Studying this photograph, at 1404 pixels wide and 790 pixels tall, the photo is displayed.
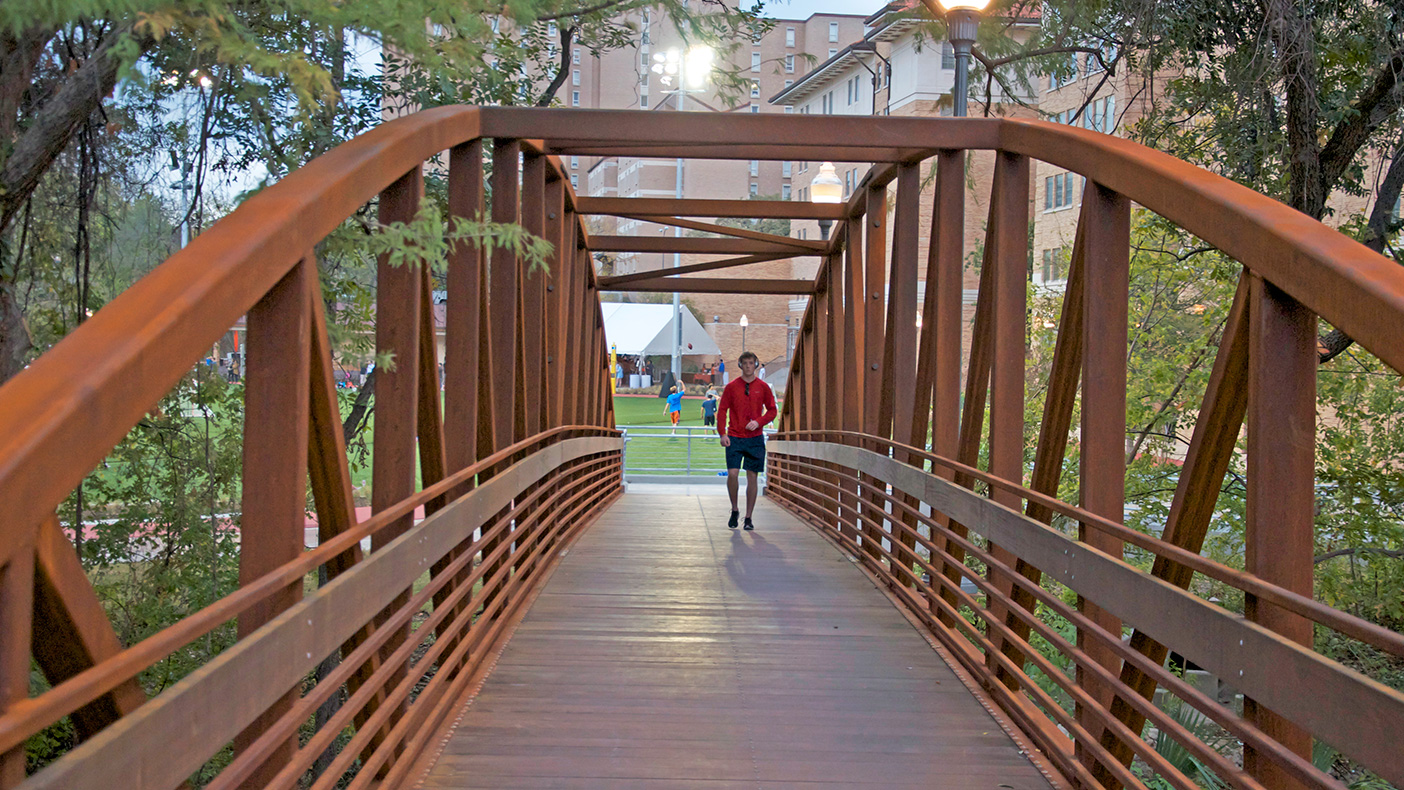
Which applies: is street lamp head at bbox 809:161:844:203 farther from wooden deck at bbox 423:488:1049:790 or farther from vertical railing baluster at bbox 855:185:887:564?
wooden deck at bbox 423:488:1049:790

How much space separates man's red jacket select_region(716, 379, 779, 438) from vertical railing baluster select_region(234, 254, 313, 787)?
25.9ft

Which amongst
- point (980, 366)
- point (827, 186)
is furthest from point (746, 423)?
point (980, 366)

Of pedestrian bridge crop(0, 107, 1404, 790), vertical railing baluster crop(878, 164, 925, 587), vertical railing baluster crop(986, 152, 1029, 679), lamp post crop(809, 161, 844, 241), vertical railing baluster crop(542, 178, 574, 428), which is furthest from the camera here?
lamp post crop(809, 161, 844, 241)

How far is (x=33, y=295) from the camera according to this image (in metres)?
8.78

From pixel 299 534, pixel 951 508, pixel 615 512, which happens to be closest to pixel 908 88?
pixel 615 512

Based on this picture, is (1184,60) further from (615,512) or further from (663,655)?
(615,512)

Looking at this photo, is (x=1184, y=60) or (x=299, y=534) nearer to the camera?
(x=299, y=534)

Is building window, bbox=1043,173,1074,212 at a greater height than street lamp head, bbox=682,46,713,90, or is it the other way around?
building window, bbox=1043,173,1074,212

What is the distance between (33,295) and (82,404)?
7392 mm

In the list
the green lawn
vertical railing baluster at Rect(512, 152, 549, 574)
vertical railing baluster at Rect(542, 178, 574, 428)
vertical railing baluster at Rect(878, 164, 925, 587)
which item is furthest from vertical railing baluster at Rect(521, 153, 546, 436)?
the green lawn

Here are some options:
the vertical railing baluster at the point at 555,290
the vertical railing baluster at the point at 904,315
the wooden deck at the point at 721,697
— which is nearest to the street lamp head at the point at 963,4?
the vertical railing baluster at the point at 904,315

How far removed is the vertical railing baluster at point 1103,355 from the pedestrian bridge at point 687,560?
0.01 meters

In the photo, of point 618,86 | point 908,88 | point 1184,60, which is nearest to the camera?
point 1184,60

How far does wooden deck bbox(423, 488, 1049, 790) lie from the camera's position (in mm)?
4578
